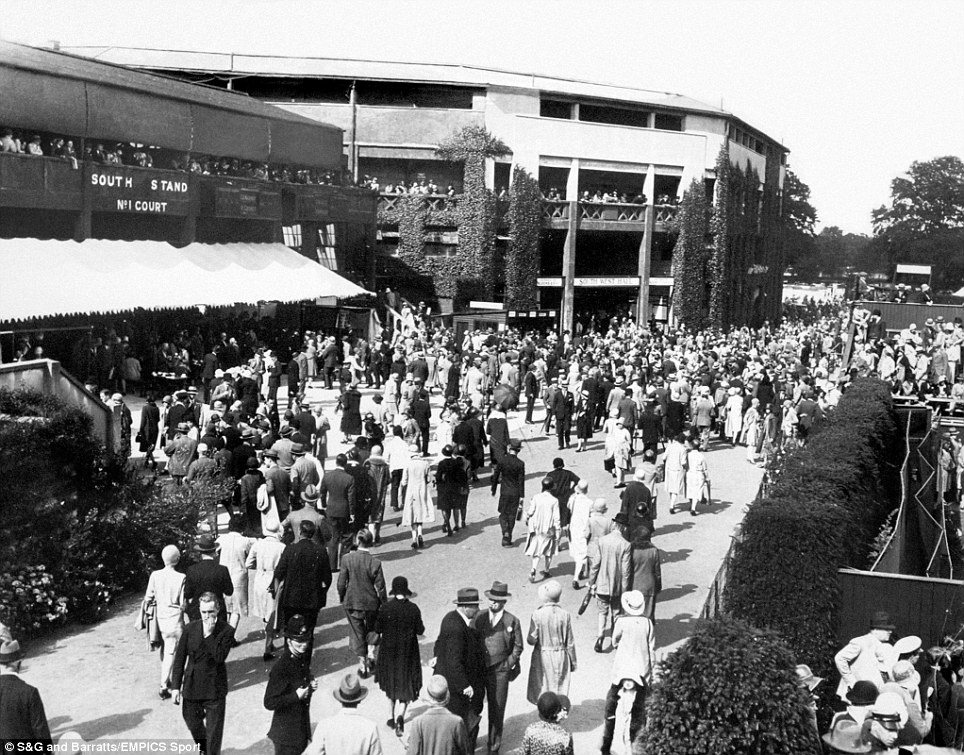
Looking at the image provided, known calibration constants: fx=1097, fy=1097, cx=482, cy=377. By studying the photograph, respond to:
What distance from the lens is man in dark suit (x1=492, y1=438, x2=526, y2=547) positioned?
15589mm

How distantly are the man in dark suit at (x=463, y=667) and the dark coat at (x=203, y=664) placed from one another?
1.75 metres

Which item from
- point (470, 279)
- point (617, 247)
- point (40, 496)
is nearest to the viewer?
point (40, 496)

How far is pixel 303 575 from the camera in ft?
35.4

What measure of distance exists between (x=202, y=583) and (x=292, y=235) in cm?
2879

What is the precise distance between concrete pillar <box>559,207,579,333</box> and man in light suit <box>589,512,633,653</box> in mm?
37577

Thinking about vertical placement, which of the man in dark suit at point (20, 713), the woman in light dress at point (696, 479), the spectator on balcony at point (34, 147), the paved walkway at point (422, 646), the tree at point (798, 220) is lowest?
the paved walkway at point (422, 646)

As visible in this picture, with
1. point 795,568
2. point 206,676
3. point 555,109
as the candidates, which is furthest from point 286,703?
point 555,109

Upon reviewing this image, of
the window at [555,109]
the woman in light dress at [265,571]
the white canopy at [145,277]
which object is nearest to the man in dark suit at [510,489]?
the woman in light dress at [265,571]

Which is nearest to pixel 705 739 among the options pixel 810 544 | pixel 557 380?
pixel 810 544

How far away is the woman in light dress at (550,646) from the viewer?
9.75 meters

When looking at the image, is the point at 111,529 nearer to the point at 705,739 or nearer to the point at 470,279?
the point at 705,739

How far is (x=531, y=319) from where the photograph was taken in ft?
162

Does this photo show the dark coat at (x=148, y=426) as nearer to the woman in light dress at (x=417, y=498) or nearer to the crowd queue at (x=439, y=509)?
the crowd queue at (x=439, y=509)

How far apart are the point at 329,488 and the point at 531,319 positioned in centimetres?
3604
